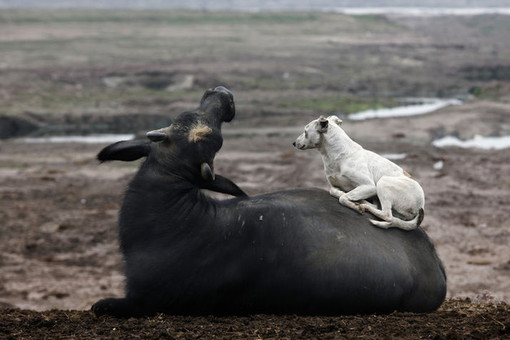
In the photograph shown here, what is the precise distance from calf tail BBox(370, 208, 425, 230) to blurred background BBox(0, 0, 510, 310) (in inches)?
136

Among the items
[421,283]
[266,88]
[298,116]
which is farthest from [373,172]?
[266,88]

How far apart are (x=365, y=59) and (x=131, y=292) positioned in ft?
155

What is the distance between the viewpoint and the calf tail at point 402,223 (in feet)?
21.6

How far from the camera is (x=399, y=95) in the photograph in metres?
39.2

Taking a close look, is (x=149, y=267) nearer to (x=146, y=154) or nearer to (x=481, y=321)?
(x=146, y=154)

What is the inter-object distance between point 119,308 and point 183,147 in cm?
144

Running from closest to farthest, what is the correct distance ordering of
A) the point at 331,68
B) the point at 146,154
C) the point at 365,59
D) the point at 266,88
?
the point at 146,154 → the point at 266,88 → the point at 331,68 → the point at 365,59

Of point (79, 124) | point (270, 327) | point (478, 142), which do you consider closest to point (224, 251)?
point (270, 327)

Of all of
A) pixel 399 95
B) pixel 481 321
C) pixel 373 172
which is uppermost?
pixel 373 172

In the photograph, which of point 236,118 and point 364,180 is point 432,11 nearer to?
point 236,118

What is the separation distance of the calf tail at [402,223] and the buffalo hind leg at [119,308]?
2169 mm

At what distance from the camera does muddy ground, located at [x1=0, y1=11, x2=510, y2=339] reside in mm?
6320

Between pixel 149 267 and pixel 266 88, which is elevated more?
pixel 149 267

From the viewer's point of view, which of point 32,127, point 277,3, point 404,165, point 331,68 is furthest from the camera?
point 277,3
